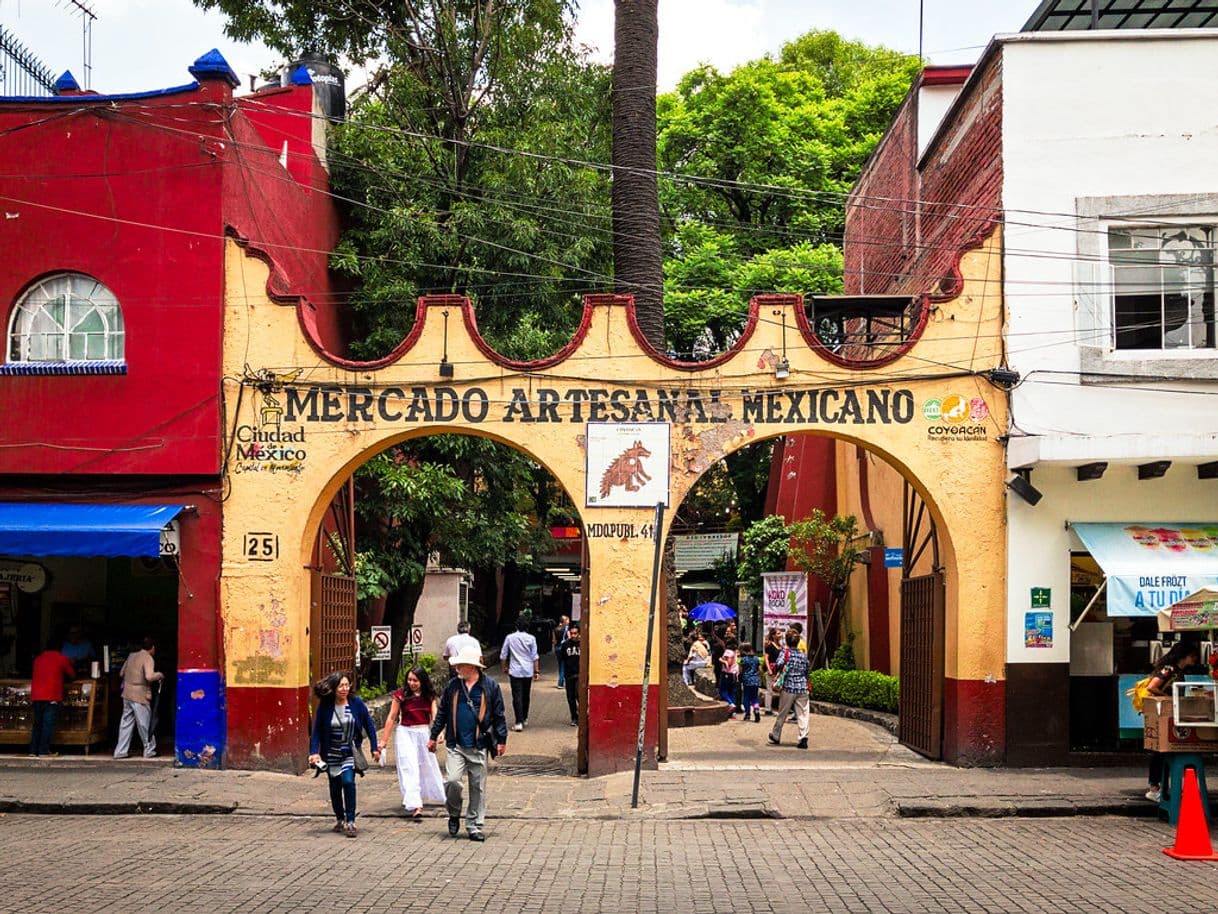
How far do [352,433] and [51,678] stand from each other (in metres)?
4.91

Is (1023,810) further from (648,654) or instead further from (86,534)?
(86,534)

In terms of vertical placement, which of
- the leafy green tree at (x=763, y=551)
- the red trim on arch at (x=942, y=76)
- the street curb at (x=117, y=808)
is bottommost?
the street curb at (x=117, y=808)

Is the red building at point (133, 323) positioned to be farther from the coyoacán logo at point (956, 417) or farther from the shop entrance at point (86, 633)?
the coyoacán logo at point (956, 417)

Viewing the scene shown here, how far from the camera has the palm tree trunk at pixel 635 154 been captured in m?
18.5

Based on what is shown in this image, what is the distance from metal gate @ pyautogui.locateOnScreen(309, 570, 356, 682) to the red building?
3.90 ft

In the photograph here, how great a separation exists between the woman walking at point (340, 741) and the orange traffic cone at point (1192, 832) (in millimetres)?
7101

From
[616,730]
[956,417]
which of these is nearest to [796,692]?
[616,730]

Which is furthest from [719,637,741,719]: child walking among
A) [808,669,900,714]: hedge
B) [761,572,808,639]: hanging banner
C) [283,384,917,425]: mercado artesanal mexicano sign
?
[283,384,917,425]: mercado artesanal mexicano sign

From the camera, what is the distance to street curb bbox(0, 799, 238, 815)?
14.1 meters

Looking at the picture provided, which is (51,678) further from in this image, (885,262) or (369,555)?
(885,262)

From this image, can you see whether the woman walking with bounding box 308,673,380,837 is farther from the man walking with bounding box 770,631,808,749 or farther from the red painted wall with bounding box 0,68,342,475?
the man walking with bounding box 770,631,808,749

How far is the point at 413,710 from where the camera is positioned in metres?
13.9

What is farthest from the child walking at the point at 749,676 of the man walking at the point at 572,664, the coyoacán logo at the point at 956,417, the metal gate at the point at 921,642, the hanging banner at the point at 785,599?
the coyoacán logo at the point at 956,417

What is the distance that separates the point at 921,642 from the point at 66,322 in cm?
1144
